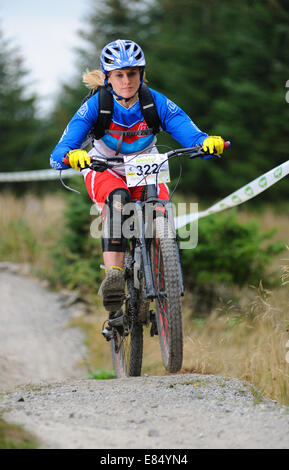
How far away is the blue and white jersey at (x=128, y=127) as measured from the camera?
13.6 feet

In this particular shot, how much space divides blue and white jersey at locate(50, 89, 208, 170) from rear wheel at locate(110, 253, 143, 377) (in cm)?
83

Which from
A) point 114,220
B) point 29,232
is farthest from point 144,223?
point 29,232

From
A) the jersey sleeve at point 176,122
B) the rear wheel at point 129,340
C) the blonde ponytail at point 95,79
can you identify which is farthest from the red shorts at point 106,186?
the blonde ponytail at point 95,79

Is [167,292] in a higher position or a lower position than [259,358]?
higher

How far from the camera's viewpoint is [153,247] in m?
4.14

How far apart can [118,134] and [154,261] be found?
0.96m

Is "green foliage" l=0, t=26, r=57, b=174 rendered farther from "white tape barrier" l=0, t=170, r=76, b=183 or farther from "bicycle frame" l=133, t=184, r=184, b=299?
"bicycle frame" l=133, t=184, r=184, b=299

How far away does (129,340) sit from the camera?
4.91m

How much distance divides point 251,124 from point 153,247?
12096mm

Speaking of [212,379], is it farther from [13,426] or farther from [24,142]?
[24,142]

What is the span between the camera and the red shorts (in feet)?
13.8

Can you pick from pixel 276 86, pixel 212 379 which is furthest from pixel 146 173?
pixel 276 86

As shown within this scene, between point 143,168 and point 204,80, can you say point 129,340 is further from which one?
point 204,80

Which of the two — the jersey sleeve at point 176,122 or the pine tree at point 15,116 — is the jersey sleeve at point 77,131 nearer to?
the jersey sleeve at point 176,122
